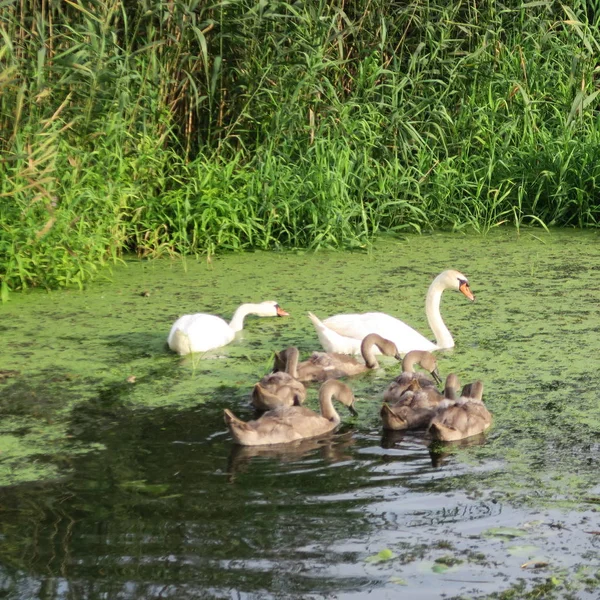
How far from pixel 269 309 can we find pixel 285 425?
1.78 meters

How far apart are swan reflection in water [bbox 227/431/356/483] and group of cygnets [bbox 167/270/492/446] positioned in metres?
0.04

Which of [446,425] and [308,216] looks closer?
[446,425]

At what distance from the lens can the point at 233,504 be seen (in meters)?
4.21

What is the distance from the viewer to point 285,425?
4906 mm

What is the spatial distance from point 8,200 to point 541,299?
3.12 meters

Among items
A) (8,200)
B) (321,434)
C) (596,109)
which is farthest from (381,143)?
(321,434)

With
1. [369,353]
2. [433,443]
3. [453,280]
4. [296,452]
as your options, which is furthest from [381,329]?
[296,452]

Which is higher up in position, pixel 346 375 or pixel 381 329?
pixel 381 329

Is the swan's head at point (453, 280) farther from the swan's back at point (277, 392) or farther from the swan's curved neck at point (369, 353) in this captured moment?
the swan's back at point (277, 392)

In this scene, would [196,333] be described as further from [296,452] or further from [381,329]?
[296,452]

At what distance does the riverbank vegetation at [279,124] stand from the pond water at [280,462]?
2.20ft

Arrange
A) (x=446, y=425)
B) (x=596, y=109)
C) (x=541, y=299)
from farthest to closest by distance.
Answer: (x=596, y=109)
(x=541, y=299)
(x=446, y=425)

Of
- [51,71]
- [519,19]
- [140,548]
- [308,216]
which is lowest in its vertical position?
[140,548]

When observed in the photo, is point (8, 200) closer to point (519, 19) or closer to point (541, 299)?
point (541, 299)
